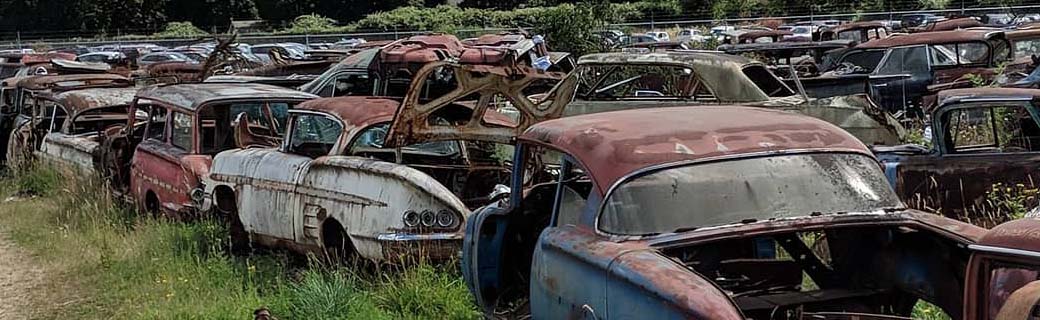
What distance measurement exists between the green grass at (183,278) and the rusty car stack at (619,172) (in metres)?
0.21

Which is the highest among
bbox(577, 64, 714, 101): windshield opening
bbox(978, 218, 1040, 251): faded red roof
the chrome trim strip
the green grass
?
bbox(978, 218, 1040, 251): faded red roof

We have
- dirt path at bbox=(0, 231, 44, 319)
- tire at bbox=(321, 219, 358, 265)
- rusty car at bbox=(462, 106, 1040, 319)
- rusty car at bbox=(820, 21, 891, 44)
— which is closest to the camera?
rusty car at bbox=(462, 106, 1040, 319)

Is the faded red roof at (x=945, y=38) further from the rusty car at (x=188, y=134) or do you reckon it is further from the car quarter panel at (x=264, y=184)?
the car quarter panel at (x=264, y=184)

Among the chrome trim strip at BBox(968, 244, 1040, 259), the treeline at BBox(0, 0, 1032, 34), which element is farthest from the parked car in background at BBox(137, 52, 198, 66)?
the chrome trim strip at BBox(968, 244, 1040, 259)

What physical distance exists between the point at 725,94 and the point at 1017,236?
23.5 feet

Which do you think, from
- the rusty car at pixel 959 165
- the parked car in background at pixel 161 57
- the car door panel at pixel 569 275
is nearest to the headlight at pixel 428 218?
the car door panel at pixel 569 275

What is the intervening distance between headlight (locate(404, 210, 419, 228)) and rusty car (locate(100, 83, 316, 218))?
10.2 feet

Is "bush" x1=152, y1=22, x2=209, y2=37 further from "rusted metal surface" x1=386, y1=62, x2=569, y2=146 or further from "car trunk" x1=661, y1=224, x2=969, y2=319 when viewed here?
"car trunk" x1=661, y1=224, x2=969, y2=319

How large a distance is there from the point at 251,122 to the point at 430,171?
271 cm

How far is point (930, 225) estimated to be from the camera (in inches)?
191

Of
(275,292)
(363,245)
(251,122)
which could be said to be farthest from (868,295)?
(251,122)

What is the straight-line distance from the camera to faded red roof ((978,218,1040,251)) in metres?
3.42

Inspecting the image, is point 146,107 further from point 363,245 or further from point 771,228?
point 771,228

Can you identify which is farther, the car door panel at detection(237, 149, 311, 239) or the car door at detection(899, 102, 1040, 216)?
the car door panel at detection(237, 149, 311, 239)
